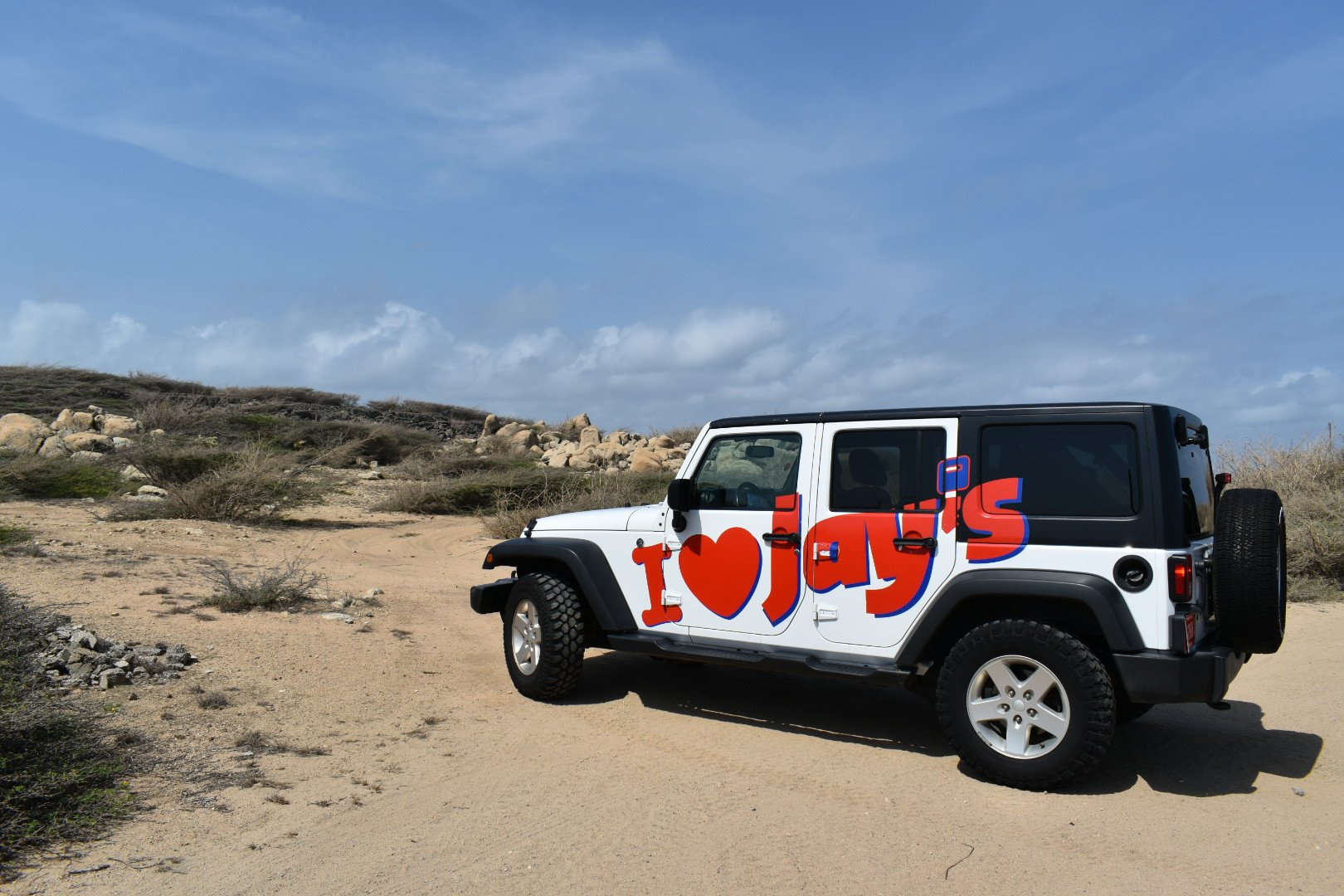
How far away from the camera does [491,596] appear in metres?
7.75

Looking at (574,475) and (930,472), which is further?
(574,475)

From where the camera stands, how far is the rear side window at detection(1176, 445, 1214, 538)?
545cm

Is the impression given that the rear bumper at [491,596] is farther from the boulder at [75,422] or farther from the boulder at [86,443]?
the boulder at [75,422]

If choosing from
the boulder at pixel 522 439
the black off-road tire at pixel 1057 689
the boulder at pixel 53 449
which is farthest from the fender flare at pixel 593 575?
the boulder at pixel 522 439

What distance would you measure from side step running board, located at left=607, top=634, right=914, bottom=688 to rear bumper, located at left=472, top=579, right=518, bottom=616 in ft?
3.45

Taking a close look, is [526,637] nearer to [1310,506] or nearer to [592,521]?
[592,521]

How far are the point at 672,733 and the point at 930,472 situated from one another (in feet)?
7.54

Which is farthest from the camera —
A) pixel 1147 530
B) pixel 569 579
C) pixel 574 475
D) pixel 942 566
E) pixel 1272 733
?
pixel 574 475

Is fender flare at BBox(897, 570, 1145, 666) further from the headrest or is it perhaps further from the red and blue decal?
the headrest

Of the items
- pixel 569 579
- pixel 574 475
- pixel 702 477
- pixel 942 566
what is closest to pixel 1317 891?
pixel 942 566

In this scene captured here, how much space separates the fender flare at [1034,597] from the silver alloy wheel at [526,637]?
2726 mm

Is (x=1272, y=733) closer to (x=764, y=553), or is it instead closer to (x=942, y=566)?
(x=942, y=566)

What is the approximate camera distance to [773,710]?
7.11 m

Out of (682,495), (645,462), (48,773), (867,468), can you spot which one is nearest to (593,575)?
(682,495)
